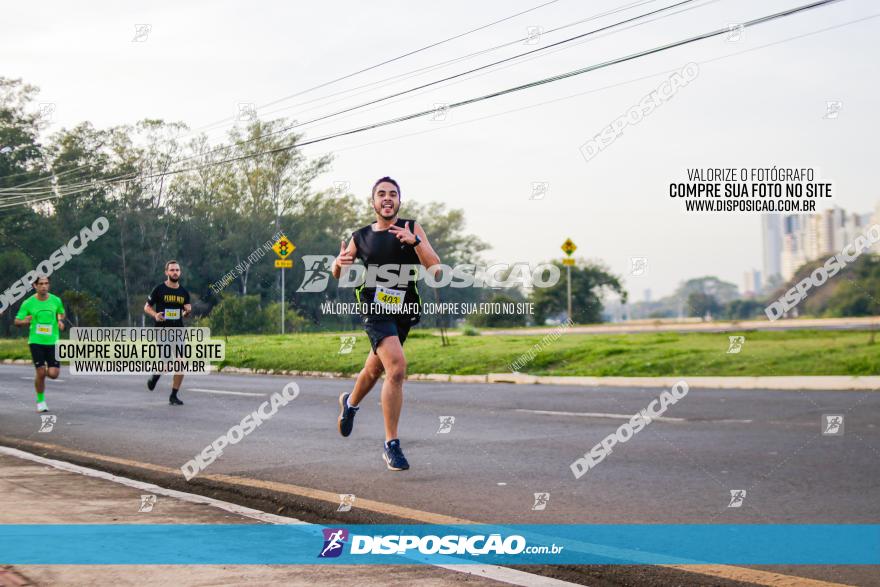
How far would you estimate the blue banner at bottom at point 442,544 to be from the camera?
4594 mm

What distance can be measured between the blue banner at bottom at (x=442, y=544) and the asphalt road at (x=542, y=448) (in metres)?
0.34

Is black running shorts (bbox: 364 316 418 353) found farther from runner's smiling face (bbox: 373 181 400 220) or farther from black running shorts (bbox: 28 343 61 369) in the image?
black running shorts (bbox: 28 343 61 369)

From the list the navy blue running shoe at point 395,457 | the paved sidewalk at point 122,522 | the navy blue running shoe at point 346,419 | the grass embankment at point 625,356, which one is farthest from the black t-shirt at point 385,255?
the grass embankment at point 625,356

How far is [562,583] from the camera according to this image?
424cm

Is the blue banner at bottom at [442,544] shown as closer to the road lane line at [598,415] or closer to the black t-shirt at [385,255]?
the black t-shirt at [385,255]

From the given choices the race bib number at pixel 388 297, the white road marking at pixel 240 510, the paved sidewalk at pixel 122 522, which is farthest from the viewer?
the race bib number at pixel 388 297

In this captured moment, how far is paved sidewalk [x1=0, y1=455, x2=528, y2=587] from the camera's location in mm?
4168

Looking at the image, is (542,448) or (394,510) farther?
(542,448)

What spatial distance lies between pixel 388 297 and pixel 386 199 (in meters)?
0.76

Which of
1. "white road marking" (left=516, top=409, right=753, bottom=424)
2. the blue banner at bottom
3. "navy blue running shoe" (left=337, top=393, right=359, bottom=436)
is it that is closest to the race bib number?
"navy blue running shoe" (left=337, top=393, right=359, bottom=436)

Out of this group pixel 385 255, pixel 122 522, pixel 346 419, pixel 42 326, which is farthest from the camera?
pixel 42 326

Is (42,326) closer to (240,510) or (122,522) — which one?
(240,510)

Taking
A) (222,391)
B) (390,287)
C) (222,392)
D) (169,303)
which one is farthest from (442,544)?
(222,391)

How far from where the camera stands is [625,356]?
64.5 feet
